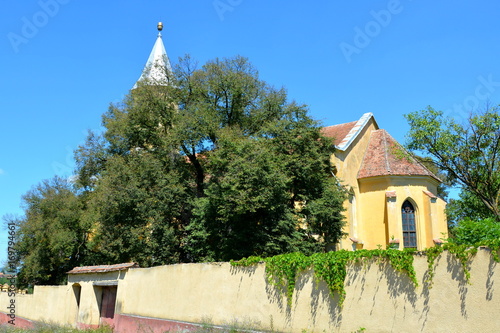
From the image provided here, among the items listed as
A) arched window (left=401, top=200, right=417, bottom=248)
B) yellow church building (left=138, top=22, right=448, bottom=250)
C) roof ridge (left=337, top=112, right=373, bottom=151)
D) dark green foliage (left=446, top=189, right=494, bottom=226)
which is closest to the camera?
yellow church building (left=138, top=22, right=448, bottom=250)

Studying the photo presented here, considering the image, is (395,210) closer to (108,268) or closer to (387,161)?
(387,161)

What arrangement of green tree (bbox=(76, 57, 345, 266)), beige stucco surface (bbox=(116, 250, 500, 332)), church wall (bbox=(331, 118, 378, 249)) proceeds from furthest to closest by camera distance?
A: church wall (bbox=(331, 118, 378, 249)) → green tree (bbox=(76, 57, 345, 266)) → beige stucco surface (bbox=(116, 250, 500, 332))

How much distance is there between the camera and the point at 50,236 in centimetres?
2847

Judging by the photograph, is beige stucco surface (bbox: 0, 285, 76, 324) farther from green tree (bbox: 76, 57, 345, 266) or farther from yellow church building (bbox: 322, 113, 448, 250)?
yellow church building (bbox: 322, 113, 448, 250)

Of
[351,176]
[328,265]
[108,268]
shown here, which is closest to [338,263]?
[328,265]

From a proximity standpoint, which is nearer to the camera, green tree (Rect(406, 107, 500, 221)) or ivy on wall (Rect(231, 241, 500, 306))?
ivy on wall (Rect(231, 241, 500, 306))

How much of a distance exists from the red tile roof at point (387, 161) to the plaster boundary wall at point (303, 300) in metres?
14.5

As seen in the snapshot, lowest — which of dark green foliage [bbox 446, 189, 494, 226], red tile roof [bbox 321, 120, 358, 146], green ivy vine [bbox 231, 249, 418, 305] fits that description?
green ivy vine [bbox 231, 249, 418, 305]

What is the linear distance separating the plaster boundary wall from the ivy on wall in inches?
5.0

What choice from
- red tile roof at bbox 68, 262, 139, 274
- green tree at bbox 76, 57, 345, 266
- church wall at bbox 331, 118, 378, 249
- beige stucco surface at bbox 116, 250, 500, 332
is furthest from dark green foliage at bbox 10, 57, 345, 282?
beige stucco surface at bbox 116, 250, 500, 332

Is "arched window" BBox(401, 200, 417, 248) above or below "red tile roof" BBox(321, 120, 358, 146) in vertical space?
below

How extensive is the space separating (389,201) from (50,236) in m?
20.7

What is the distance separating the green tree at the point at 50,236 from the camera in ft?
93.9

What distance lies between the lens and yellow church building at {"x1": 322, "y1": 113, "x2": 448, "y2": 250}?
25594mm
